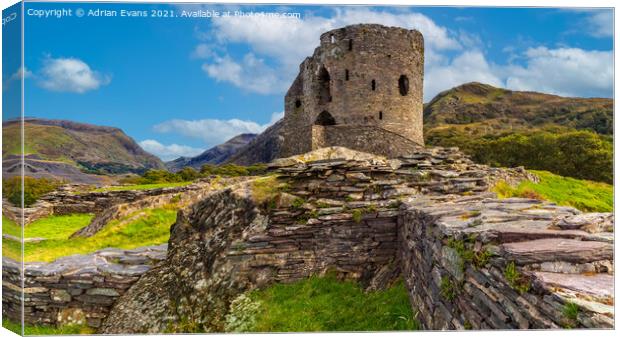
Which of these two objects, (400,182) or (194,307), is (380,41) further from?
(194,307)

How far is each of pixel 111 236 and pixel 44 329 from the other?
5.18 meters

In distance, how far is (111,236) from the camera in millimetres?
12570

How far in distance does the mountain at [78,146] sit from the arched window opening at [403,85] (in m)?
12.9

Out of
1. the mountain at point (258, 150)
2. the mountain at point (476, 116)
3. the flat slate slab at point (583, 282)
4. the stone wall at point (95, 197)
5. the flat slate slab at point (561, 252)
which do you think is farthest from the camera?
the mountain at point (476, 116)

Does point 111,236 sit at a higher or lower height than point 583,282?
lower

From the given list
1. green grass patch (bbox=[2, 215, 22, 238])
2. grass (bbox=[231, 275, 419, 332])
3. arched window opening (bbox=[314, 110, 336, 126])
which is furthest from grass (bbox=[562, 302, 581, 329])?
arched window opening (bbox=[314, 110, 336, 126])

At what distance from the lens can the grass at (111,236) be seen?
1057 cm

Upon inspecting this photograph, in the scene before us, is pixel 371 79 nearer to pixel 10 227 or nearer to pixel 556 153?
pixel 556 153

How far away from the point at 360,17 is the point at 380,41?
47.7ft

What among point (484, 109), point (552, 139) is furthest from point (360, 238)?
point (484, 109)

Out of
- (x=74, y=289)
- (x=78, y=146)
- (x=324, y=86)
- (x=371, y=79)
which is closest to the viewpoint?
(x=74, y=289)

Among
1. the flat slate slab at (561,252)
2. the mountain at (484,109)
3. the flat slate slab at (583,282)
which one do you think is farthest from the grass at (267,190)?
the mountain at (484,109)

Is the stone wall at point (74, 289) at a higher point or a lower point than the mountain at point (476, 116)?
lower

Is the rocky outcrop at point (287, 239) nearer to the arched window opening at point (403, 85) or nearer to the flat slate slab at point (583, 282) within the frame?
the flat slate slab at point (583, 282)
